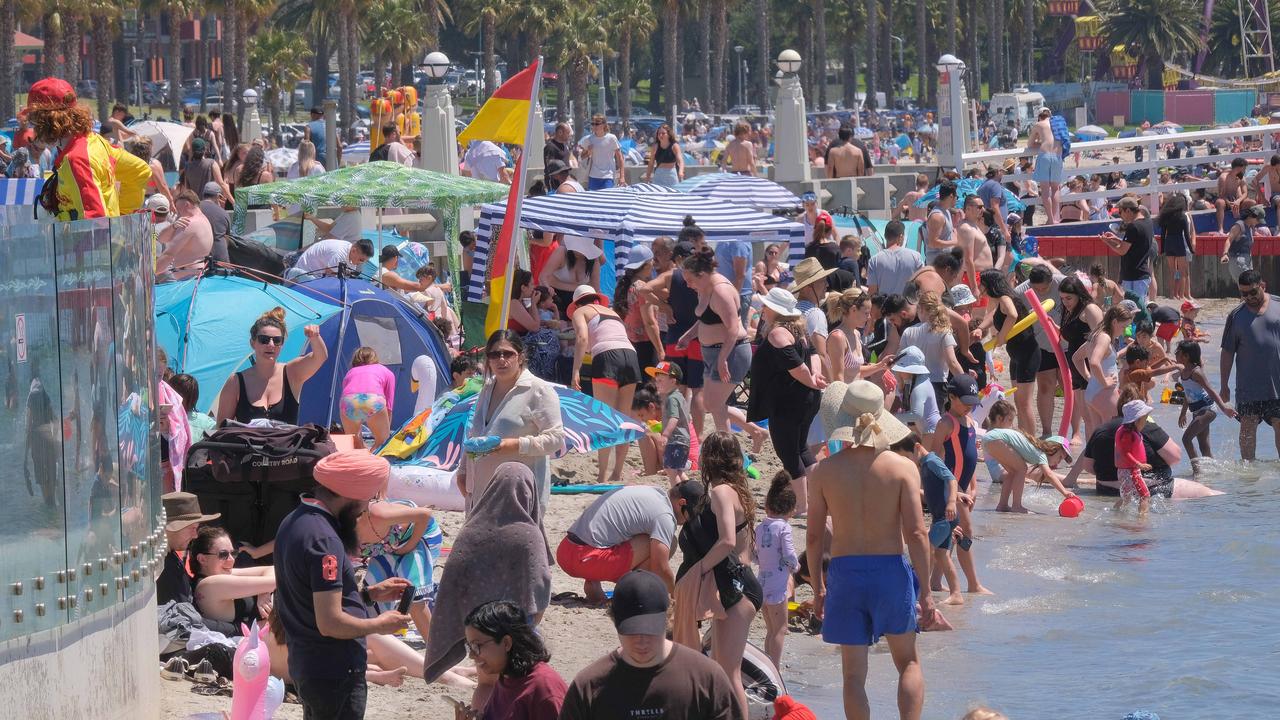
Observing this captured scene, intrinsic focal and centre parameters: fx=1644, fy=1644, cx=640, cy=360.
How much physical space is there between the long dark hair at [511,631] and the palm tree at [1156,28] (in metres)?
84.9

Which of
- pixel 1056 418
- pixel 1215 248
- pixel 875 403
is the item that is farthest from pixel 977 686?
pixel 1215 248

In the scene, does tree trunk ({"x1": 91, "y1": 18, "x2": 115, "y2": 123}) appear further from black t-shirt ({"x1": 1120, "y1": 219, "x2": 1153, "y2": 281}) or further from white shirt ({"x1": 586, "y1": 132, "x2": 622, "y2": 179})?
black t-shirt ({"x1": 1120, "y1": 219, "x2": 1153, "y2": 281})

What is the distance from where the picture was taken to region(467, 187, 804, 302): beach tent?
45.4 ft

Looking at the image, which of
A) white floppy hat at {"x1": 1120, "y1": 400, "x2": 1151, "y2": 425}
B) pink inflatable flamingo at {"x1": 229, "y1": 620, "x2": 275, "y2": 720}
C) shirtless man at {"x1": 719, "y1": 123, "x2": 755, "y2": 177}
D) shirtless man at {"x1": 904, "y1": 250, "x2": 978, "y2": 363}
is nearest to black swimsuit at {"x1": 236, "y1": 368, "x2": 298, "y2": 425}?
pink inflatable flamingo at {"x1": 229, "y1": 620, "x2": 275, "y2": 720}

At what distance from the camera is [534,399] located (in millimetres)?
8180

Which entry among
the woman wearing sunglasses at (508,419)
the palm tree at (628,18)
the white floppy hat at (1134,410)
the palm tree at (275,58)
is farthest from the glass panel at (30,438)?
the palm tree at (628,18)

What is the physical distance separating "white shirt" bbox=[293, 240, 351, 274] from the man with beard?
330 inches

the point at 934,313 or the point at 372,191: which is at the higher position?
the point at 372,191

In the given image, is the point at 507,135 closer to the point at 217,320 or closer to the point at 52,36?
the point at 217,320

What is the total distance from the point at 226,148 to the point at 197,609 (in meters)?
15.4

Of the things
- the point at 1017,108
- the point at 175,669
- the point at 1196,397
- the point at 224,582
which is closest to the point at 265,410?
the point at 224,582

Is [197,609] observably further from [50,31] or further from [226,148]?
[50,31]

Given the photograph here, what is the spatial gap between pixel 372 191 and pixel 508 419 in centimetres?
669

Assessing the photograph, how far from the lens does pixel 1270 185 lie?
85.6 ft
